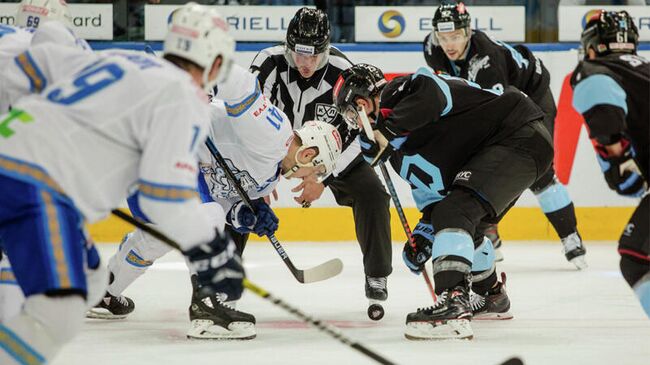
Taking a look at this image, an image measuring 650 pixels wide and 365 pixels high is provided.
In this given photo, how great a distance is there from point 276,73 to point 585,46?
184 centimetres

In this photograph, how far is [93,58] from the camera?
2535 millimetres

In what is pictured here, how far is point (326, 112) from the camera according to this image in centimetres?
473

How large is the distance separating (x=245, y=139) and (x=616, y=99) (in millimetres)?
1364

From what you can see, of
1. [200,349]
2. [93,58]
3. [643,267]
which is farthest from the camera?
[200,349]

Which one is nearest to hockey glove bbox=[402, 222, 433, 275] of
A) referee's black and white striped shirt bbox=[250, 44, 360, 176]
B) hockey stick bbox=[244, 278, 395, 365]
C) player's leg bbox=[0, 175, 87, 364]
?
referee's black and white striped shirt bbox=[250, 44, 360, 176]

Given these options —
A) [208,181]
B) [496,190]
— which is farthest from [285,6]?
[496,190]

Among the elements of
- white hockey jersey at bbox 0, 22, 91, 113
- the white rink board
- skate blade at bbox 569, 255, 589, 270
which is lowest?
skate blade at bbox 569, 255, 589, 270

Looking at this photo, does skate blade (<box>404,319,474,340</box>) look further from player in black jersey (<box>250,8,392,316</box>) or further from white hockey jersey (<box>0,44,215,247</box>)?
white hockey jersey (<box>0,44,215,247</box>)

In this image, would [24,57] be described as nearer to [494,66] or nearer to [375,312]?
[375,312]

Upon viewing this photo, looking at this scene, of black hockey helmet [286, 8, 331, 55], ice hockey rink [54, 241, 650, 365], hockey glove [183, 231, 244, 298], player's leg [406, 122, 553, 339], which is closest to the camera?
hockey glove [183, 231, 244, 298]

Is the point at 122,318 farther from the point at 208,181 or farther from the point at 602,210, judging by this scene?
the point at 602,210

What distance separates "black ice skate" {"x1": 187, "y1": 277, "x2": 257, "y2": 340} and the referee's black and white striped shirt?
1.23 m

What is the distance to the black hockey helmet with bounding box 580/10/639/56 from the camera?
310 cm

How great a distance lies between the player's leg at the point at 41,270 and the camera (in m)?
2.26
